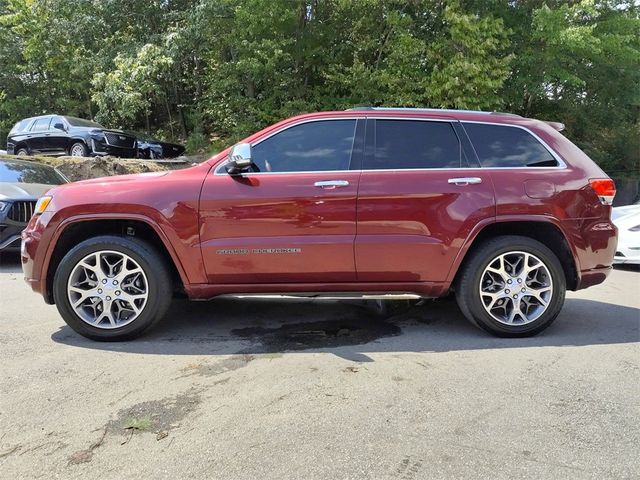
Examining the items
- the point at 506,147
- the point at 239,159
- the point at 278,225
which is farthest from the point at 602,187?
the point at 239,159

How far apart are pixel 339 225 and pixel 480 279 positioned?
4.11 ft

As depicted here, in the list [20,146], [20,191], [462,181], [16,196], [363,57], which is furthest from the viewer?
[363,57]

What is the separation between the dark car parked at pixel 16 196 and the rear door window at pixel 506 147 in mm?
6603

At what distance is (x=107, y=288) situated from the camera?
4.38 metres

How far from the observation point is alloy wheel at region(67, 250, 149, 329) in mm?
4387

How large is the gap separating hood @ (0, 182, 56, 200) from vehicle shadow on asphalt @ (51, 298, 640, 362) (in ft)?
13.2

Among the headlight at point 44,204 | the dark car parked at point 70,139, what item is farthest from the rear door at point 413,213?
the dark car parked at point 70,139

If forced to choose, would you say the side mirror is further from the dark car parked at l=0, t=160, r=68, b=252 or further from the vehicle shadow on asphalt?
the dark car parked at l=0, t=160, r=68, b=252

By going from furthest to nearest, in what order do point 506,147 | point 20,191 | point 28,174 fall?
point 28,174 → point 20,191 → point 506,147

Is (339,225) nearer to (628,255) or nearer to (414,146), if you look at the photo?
(414,146)

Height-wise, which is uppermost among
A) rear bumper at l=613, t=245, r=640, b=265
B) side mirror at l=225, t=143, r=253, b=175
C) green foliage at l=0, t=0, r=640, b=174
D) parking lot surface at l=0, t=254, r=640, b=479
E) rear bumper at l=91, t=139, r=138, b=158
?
green foliage at l=0, t=0, r=640, b=174

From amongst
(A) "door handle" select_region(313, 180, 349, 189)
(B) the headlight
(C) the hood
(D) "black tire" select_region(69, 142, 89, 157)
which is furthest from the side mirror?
(D) "black tire" select_region(69, 142, 89, 157)

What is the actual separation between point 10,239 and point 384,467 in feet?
23.8

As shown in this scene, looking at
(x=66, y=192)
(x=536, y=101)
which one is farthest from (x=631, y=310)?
(x=536, y=101)
